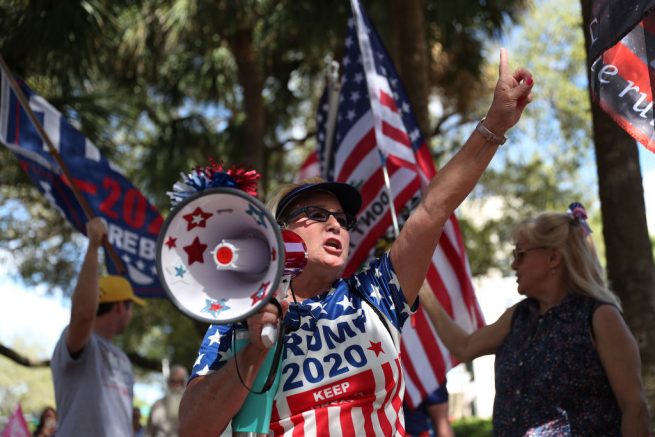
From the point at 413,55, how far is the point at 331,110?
145cm

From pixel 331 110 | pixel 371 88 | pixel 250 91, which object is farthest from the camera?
pixel 250 91

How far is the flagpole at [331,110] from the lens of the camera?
712 centimetres

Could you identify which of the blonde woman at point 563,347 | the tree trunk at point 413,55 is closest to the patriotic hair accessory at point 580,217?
the blonde woman at point 563,347

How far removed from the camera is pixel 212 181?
242cm

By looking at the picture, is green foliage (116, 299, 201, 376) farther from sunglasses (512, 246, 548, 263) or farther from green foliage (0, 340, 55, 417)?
green foliage (0, 340, 55, 417)

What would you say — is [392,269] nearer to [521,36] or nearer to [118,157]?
[118,157]

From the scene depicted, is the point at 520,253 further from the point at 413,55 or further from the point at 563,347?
the point at 413,55

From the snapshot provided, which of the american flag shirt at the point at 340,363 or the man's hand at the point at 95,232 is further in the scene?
the man's hand at the point at 95,232

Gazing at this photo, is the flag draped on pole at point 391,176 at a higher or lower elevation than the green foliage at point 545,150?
lower

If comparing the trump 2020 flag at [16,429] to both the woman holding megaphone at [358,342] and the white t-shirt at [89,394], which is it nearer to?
the white t-shirt at [89,394]

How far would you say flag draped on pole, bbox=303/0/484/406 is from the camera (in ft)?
17.6

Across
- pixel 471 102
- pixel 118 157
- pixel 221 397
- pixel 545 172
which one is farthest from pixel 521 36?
pixel 221 397

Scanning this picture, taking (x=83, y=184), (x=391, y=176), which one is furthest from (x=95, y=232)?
(x=83, y=184)

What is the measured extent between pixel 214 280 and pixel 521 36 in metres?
22.2
